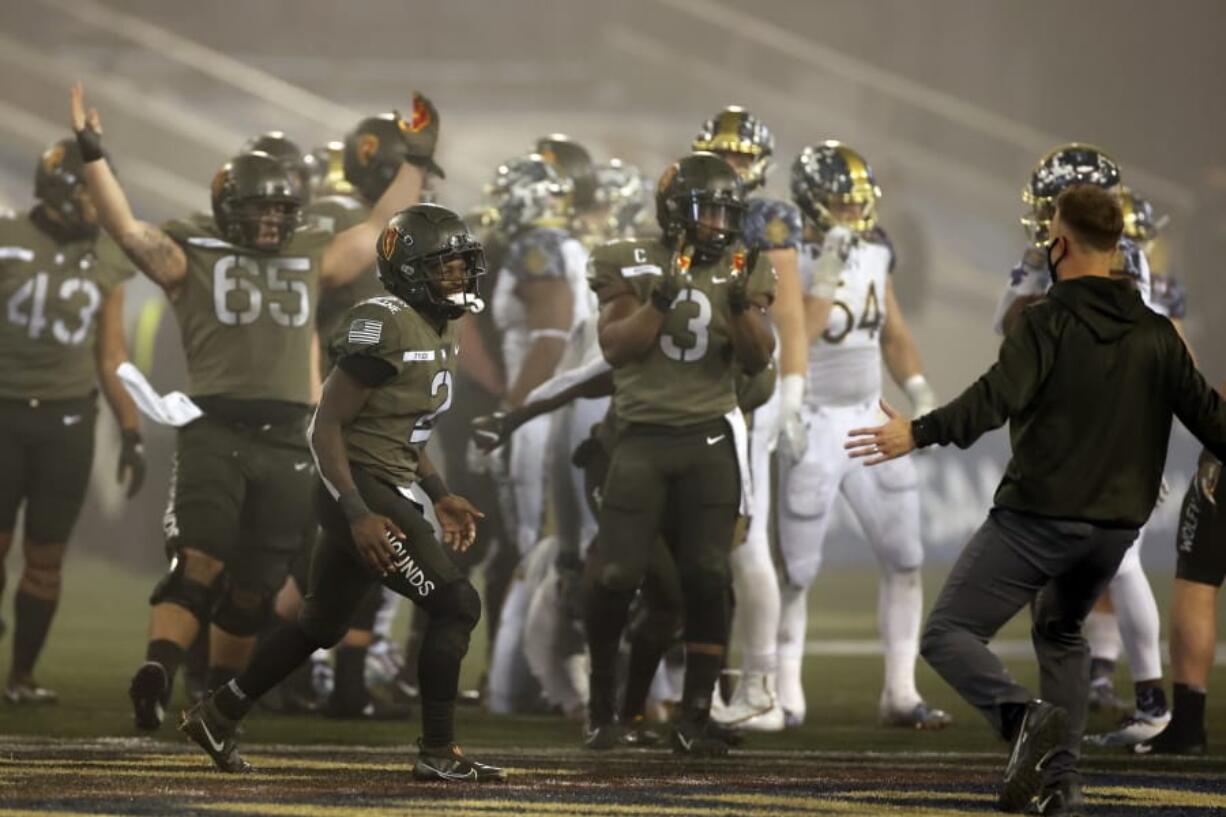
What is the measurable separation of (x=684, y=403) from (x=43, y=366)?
2.73 m

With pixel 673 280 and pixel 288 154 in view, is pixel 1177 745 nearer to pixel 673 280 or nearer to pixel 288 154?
pixel 673 280

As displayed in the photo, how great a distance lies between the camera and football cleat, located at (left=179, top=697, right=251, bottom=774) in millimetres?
6535

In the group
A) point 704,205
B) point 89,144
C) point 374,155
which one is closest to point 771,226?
point 704,205

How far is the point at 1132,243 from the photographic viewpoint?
8.25 meters

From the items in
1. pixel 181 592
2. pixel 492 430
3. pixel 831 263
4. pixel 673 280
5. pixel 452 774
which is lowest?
pixel 452 774

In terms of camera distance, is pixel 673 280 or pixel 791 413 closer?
pixel 673 280

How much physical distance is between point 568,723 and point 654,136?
385 inches

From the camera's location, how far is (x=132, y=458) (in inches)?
361

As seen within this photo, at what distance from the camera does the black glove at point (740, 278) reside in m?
A: 7.44

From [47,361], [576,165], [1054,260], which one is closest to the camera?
[1054,260]

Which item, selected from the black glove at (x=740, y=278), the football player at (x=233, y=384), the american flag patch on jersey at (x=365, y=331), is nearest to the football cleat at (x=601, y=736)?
the football player at (x=233, y=384)

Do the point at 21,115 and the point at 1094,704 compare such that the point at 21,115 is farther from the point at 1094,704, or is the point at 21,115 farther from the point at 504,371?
the point at 1094,704

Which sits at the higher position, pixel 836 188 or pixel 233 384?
pixel 836 188

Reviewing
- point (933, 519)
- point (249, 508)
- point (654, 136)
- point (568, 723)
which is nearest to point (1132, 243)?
point (568, 723)
